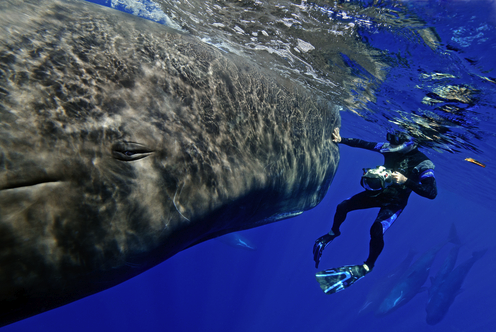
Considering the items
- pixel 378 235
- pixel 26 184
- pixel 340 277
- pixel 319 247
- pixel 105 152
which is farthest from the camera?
pixel 319 247

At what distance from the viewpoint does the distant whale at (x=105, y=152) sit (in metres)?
1.65

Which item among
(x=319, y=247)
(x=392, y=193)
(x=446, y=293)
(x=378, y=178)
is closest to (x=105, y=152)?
(x=378, y=178)

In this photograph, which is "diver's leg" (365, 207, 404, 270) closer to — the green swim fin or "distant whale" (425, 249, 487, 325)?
the green swim fin

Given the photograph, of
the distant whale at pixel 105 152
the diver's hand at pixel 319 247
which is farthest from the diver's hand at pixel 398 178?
the distant whale at pixel 105 152

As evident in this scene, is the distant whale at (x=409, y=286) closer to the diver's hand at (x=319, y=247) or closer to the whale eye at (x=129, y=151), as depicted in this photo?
the diver's hand at (x=319, y=247)

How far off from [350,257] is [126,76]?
78.9 metres

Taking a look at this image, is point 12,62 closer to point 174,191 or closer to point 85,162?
point 85,162

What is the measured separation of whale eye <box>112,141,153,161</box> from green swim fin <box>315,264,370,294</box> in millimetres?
4306

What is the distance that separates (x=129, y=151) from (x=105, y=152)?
19 cm

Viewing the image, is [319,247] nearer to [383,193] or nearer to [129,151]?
[383,193]

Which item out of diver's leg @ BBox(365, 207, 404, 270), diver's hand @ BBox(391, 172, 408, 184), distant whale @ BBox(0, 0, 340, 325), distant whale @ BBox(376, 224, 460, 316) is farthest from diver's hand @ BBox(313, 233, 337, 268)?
distant whale @ BBox(376, 224, 460, 316)

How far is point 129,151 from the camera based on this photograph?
86.1 inches

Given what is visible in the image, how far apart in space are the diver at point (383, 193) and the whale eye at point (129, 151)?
4.30 meters

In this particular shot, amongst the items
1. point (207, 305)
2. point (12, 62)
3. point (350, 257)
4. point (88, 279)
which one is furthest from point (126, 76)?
point (350, 257)
